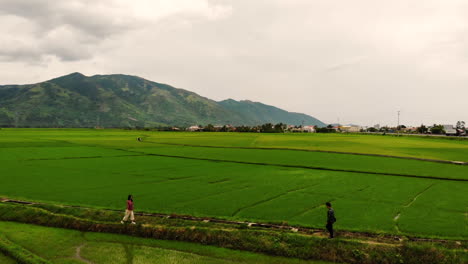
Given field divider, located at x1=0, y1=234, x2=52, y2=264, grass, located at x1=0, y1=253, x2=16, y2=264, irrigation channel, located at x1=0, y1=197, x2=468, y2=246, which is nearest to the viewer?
field divider, located at x1=0, y1=234, x2=52, y2=264

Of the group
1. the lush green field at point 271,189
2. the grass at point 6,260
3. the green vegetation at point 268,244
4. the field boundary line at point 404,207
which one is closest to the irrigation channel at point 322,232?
the green vegetation at point 268,244

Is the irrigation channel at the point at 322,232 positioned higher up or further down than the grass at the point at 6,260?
higher up

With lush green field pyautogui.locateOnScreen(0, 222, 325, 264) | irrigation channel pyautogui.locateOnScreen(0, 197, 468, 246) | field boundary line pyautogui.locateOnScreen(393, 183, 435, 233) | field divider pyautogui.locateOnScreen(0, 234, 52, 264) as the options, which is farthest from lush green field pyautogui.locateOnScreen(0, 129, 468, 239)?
field divider pyautogui.locateOnScreen(0, 234, 52, 264)

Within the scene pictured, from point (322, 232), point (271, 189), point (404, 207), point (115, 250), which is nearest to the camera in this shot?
point (115, 250)

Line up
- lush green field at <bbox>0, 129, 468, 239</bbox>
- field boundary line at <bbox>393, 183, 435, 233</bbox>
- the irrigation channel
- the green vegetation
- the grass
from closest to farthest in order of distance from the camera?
1. the grass
2. the green vegetation
3. the irrigation channel
4. field boundary line at <bbox>393, 183, 435, 233</bbox>
5. lush green field at <bbox>0, 129, 468, 239</bbox>

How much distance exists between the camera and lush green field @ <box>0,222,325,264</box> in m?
16.2

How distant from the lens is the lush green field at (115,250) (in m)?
16.2

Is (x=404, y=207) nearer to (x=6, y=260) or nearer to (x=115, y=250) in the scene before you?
(x=115, y=250)

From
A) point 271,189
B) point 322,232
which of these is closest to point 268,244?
point 322,232

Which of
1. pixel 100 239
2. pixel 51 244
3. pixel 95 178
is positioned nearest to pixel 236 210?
pixel 100 239

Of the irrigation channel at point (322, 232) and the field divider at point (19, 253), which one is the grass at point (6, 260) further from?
the irrigation channel at point (322, 232)

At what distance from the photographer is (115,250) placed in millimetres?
17359

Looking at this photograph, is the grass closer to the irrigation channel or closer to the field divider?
the field divider

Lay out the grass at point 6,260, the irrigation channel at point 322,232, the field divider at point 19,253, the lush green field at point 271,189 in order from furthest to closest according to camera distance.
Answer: the lush green field at point 271,189, the irrigation channel at point 322,232, the grass at point 6,260, the field divider at point 19,253
